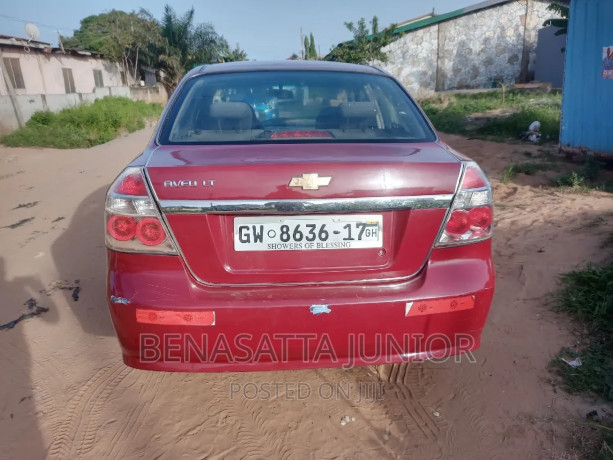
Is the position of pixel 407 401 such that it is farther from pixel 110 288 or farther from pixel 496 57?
pixel 496 57

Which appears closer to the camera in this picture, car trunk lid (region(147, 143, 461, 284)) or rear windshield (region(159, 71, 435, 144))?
car trunk lid (region(147, 143, 461, 284))

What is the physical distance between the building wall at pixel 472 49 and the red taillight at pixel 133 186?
19942 mm

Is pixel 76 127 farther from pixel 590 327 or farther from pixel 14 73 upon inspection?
pixel 590 327

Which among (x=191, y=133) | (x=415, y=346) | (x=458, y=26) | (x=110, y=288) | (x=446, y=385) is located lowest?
(x=446, y=385)

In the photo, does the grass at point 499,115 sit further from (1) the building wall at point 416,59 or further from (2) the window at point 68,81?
(2) the window at point 68,81

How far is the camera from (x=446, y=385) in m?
2.46

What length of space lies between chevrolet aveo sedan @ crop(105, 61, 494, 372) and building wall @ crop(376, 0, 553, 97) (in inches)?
774

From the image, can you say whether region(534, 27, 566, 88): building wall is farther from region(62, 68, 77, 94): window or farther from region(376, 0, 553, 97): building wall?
region(62, 68, 77, 94): window

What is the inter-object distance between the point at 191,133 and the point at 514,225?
138 inches

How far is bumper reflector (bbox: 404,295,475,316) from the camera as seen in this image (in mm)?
1848

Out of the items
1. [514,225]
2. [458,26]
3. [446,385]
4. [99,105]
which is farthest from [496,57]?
[446,385]

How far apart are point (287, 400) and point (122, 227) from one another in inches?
47.3

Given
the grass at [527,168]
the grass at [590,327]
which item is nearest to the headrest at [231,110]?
the grass at [590,327]

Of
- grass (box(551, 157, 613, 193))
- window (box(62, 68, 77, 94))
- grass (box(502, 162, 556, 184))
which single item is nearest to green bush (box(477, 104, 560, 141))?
grass (box(502, 162, 556, 184))
